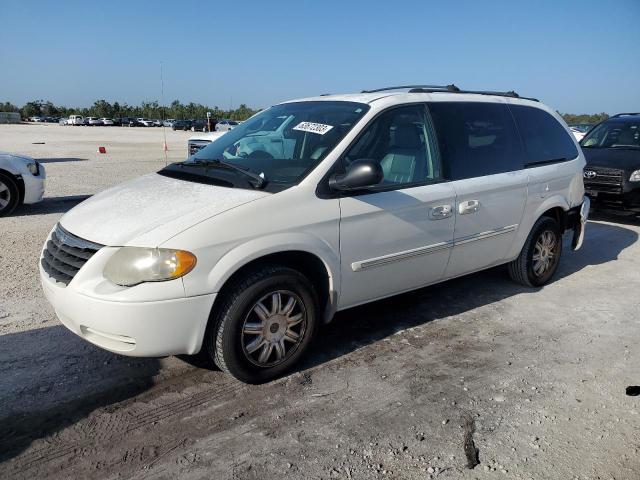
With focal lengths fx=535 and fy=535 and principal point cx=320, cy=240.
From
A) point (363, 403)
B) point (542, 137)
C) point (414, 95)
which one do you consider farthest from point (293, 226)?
point (542, 137)

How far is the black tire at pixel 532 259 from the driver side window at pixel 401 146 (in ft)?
5.33

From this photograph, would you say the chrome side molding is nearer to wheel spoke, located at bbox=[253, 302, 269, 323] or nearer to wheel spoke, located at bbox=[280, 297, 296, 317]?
wheel spoke, located at bbox=[280, 297, 296, 317]

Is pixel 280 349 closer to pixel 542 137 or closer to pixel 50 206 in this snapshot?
pixel 542 137

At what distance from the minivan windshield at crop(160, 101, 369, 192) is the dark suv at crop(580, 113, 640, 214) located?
19.9 ft

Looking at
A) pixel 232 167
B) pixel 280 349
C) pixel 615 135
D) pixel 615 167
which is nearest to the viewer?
pixel 280 349

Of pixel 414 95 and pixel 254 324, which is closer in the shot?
pixel 254 324

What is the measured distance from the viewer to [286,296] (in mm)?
3348

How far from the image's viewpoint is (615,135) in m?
9.33

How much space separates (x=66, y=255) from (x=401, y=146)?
2402mm

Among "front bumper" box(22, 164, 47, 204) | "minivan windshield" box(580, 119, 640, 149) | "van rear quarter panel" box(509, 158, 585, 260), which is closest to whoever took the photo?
"van rear quarter panel" box(509, 158, 585, 260)

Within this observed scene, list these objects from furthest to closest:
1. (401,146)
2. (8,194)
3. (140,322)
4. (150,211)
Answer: (8,194), (401,146), (150,211), (140,322)

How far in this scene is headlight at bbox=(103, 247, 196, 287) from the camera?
2875mm

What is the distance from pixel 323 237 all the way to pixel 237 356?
902 mm

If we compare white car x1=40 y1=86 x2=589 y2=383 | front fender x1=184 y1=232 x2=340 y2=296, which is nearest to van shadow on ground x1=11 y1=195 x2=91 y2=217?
white car x1=40 y1=86 x2=589 y2=383
